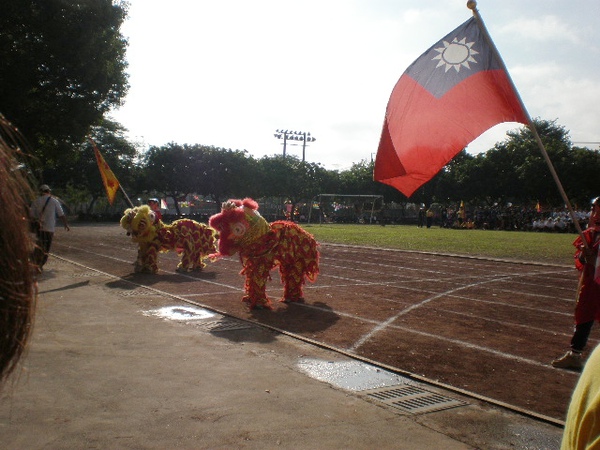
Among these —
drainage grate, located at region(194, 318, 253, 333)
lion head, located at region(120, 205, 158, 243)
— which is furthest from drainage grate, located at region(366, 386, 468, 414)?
lion head, located at region(120, 205, 158, 243)

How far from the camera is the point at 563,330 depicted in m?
8.50

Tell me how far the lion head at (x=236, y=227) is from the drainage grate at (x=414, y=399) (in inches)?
170

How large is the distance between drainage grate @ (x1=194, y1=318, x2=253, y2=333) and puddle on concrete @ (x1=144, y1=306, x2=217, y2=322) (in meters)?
0.34

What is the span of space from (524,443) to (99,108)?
20150mm

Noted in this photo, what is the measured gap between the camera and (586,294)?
253 inches

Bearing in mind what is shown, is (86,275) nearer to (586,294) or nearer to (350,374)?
(350,374)

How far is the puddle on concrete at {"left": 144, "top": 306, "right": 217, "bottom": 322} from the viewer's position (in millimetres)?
8870

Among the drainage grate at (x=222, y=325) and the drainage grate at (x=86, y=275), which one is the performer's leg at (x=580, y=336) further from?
the drainage grate at (x=86, y=275)

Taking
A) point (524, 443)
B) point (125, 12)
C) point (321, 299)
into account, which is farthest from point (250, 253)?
point (125, 12)

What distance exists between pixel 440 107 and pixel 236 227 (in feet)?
13.8

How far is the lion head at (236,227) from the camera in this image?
9469 millimetres

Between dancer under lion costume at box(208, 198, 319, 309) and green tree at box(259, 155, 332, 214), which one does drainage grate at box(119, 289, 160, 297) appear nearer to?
dancer under lion costume at box(208, 198, 319, 309)

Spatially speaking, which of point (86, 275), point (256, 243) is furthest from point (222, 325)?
point (86, 275)

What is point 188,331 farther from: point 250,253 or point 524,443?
point 524,443
